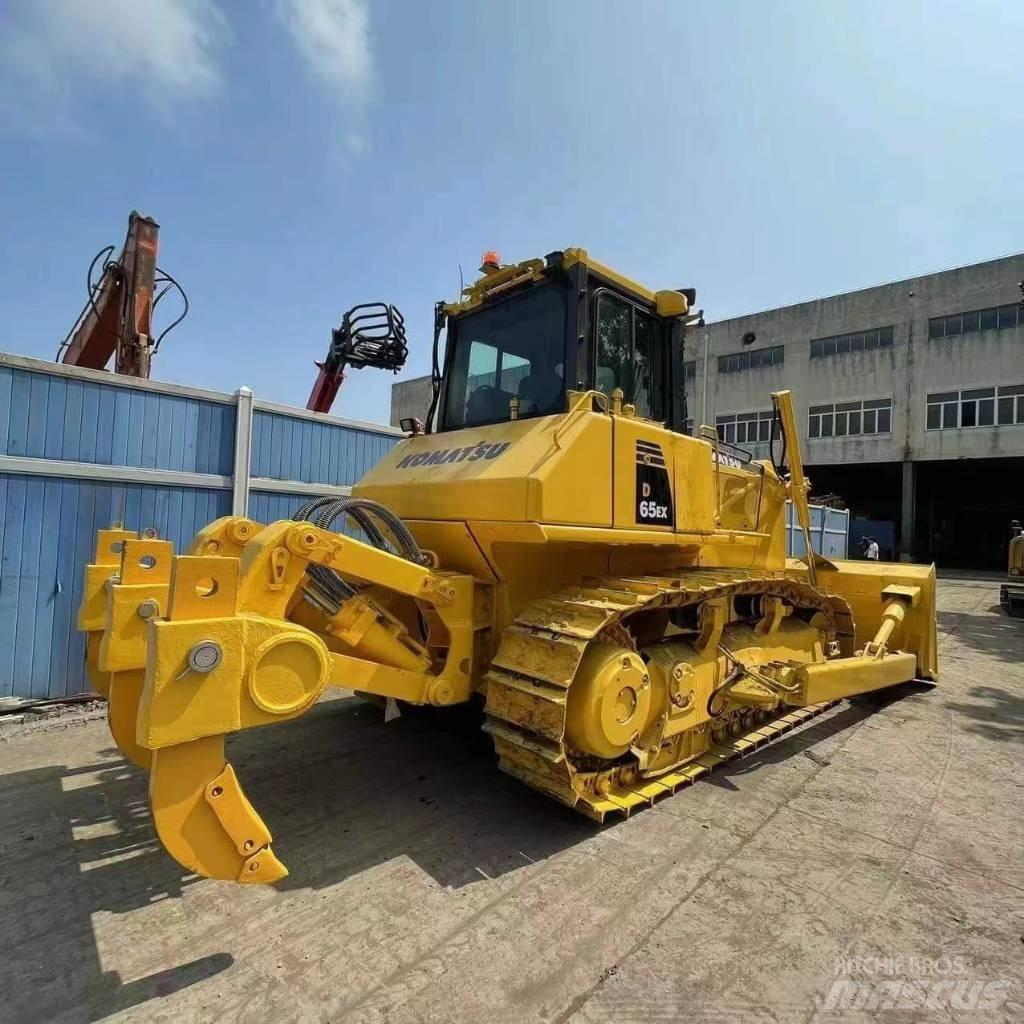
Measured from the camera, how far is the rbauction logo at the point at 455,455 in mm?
3748

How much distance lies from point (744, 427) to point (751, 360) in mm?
3450

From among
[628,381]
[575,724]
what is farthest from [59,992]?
[628,381]

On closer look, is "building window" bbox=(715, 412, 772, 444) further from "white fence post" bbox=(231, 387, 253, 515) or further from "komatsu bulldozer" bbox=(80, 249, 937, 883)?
"komatsu bulldozer" bbox=(80, 249, 937, 883)

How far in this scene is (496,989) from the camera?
229 centimetres

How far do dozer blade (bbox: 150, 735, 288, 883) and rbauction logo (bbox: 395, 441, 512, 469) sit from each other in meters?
2.07

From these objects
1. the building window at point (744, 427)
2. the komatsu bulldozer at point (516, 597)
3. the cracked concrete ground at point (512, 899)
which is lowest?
the cracked concrete ground at point (512, 899)

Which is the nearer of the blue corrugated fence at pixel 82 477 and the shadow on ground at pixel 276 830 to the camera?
the shadow on ground at pixel 276 830

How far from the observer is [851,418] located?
28.8 meters

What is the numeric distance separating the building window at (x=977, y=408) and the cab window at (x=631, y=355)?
28020 mm

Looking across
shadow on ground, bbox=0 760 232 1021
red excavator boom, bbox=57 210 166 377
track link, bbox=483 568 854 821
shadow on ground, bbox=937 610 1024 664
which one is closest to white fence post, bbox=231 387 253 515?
red excavator boom, bbox=57 210 166 377

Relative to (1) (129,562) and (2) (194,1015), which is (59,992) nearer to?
(2) (194,1015)

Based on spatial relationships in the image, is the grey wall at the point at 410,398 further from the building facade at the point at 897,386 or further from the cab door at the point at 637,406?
the cab door at the point at 637,406

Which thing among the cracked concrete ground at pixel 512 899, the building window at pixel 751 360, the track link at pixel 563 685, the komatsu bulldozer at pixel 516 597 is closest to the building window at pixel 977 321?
the building window at pixel 751 360

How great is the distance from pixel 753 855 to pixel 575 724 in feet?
3.73
